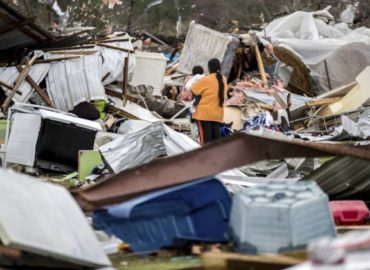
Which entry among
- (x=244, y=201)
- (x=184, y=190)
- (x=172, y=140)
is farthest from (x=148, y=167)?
(x=172, y=140)

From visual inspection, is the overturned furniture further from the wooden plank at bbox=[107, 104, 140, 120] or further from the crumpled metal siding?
the wooden plank at bbox=[107, 104, 140, 120]

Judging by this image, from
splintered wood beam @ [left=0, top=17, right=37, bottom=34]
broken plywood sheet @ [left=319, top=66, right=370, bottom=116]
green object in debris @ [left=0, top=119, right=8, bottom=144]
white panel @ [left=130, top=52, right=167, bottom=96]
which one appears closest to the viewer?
green object in debris @ [left=0, top=119, right=8, bottom=144]

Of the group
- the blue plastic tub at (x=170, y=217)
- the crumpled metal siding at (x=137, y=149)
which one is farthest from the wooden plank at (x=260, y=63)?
the blue plastic tub at (x=170, y=217)

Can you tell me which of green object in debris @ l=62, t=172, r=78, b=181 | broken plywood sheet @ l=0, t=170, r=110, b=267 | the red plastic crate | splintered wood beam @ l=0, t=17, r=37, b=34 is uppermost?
splintered wood beam @ l=0, t=17, r=37, b=34

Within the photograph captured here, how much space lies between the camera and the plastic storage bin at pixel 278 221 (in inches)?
185

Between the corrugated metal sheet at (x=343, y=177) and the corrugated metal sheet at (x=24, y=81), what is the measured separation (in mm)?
7210

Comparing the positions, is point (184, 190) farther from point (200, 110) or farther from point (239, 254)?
point (200, 110)

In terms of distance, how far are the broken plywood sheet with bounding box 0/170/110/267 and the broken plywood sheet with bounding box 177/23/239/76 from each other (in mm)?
12667

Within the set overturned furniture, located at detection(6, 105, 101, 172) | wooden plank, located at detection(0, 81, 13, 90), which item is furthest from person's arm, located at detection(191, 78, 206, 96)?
wooden plank, located at detection(0, 81, 13, 90)

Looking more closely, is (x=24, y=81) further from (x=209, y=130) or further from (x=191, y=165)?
(x=191, y=165)

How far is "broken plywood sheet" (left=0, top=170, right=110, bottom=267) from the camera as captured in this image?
4.27 meters

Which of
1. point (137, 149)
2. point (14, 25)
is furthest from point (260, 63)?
point (137, 149)

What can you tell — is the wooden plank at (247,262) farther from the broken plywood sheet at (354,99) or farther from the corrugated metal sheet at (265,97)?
the corrugated metal sheet at (265,97)

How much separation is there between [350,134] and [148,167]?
719cm
